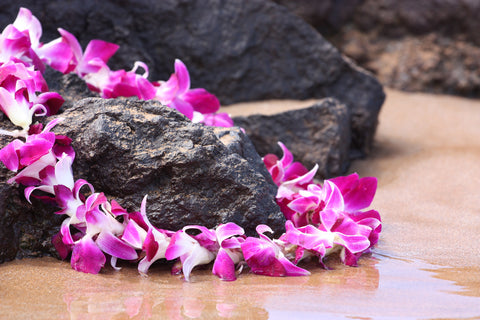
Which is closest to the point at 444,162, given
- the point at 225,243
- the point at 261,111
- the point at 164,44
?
the point at 261,111

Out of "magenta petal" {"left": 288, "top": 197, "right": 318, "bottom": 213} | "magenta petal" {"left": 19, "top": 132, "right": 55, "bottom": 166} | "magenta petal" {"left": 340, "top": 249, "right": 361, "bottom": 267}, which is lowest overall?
"magenta petal" {"left": 340, "top": 249, "right": 361, "bottom": 267}

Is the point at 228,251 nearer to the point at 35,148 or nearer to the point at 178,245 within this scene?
the point at 178,245

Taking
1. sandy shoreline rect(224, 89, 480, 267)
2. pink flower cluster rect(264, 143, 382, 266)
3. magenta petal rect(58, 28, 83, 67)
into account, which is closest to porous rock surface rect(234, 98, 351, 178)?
sandy shoreline rect(224, 89, 480, 267)

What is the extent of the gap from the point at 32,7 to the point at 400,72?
3415 millimetres

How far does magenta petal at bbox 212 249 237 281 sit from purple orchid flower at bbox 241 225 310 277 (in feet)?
0.19

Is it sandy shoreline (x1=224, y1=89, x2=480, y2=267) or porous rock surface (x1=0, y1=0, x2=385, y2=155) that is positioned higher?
→ porous rock surface (x1=0, y1=0, x2=385, y2=155)

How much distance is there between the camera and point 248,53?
3.67 m

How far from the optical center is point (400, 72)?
530 centimetres

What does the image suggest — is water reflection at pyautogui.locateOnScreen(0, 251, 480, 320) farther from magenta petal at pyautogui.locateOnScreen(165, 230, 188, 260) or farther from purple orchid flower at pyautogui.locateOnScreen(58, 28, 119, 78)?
purple orchid flower at pyautogui.locateOnScreen(58, 28, 119, 78)

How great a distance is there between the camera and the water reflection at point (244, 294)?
148 cm

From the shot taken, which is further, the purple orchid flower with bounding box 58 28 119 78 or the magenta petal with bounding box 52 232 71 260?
the purple orchid flower with bounding box 58 28 119 78

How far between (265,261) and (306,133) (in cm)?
158

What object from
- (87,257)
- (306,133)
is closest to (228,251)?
(87,257)

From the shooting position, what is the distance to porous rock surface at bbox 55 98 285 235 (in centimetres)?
189
